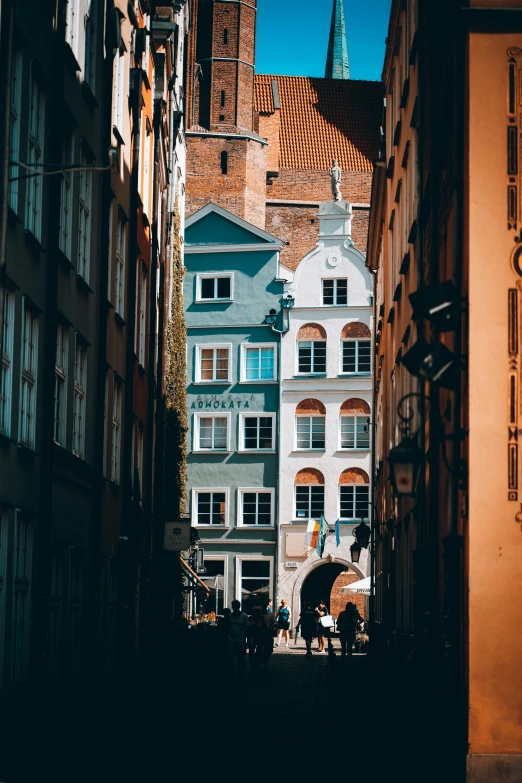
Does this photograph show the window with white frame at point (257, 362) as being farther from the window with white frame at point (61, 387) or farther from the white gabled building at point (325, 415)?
the window with white frame at point (61, 387)

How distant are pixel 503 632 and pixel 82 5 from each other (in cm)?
1159

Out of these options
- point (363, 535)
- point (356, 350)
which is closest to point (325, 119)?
point (356, 350)

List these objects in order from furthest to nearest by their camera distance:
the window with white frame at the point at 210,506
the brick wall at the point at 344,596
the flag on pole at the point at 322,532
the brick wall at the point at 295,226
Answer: the brick wall at the point at 295,226 → the window with white frame at the point at 210,506 → the brick wall at the point at 344,596 → the flag on pole at the point at 322,532

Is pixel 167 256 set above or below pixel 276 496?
above

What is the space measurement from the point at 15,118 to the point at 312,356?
3724 centimetres

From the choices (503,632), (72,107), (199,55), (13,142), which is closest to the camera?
(503,632)

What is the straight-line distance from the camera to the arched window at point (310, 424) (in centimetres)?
5066

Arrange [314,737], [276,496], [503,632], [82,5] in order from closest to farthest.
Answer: [503,632] → [314,737] → [82,5] → [276,496]

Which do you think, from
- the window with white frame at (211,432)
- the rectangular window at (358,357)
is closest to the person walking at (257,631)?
the window with white frame at (211,432)

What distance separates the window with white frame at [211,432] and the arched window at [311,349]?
357 cm

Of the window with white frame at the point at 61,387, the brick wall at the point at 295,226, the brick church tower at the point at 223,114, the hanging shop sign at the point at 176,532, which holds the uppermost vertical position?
the brick church tower at the point at 223,114

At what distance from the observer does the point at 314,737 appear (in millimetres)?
15812

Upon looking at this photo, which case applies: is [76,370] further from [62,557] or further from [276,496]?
[276,496]

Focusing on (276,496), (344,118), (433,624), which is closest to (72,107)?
(433,624)
